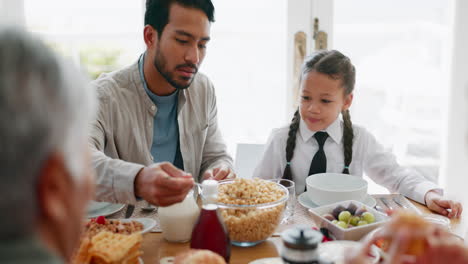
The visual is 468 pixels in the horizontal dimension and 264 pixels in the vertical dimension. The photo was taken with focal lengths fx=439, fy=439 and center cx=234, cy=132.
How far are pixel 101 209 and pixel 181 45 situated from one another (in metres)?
0.81

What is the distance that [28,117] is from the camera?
1.79 ft

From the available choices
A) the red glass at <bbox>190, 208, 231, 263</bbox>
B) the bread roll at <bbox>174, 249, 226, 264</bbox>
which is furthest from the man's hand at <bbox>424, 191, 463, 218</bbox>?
the bread roll at <bbox>174, 249, 226, 264</bbox>

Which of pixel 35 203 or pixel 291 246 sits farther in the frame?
pixel 291 246

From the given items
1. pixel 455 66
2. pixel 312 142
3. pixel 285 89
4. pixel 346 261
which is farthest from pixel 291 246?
pixel 455 66

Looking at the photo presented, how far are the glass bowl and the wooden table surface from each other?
2 cm

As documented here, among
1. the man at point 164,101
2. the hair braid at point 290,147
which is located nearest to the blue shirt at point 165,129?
the man at point 164,101

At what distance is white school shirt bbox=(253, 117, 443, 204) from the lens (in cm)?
199

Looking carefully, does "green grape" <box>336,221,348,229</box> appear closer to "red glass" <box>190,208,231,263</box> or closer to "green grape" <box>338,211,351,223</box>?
"green grape" <box>338,211,351,223</box>

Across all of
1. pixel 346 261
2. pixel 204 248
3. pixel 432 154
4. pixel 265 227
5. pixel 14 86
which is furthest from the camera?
pixel 432 154

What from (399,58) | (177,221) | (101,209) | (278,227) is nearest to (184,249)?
(177,221)

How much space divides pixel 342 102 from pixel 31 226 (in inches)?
63.8

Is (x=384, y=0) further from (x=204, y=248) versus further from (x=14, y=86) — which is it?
(x=14, y=86)

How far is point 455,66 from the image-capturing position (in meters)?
2.94

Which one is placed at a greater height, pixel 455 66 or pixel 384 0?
pixel 384 0
